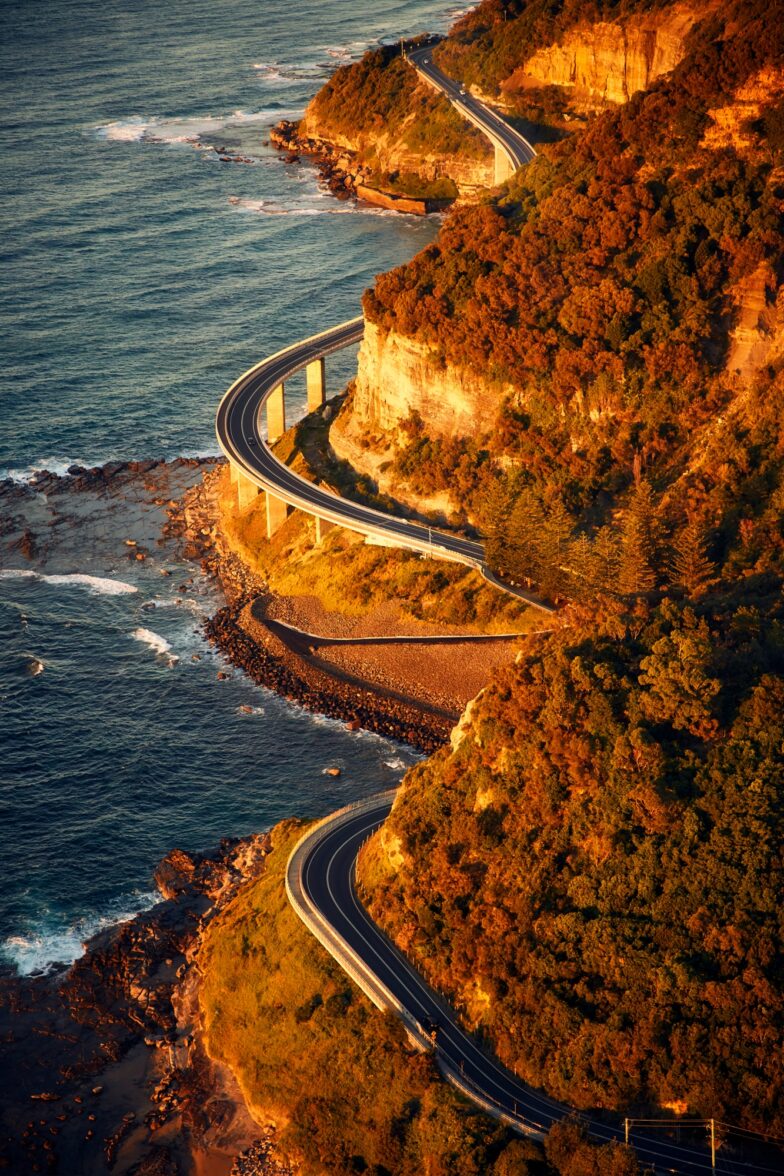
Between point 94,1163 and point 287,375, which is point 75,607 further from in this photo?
point 94,1163

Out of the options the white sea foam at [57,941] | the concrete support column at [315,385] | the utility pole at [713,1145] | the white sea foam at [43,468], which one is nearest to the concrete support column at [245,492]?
the concrete support column at [315,385]

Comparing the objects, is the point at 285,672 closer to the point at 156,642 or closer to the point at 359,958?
the point at 156,642

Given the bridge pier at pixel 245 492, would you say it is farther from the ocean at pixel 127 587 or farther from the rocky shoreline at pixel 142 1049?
the rocky shoreline at pixel 142 1049

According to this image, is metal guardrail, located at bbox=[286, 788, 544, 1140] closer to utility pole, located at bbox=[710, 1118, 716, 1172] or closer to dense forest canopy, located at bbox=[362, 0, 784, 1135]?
dense forest canopy, located at bbox=[362, 0, 784, 1135]

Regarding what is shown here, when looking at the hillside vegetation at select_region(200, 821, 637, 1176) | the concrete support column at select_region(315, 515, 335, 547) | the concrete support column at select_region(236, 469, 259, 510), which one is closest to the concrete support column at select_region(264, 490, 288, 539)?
the concrete support column at select_region(236, 469, 259, 510)

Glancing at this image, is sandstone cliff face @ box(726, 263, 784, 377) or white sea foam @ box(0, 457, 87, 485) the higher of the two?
sandstone cliff face @ box(726, 263, 784, 377)

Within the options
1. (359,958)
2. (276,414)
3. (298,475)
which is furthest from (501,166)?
(359,958)

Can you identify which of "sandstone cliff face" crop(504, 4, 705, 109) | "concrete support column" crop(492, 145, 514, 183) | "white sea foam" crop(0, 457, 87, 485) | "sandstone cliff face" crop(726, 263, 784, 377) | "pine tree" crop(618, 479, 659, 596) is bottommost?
"white sea foam" crop(0, 457, 87, 485)

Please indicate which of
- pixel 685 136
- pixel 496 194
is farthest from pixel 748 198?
pixel 496 194
